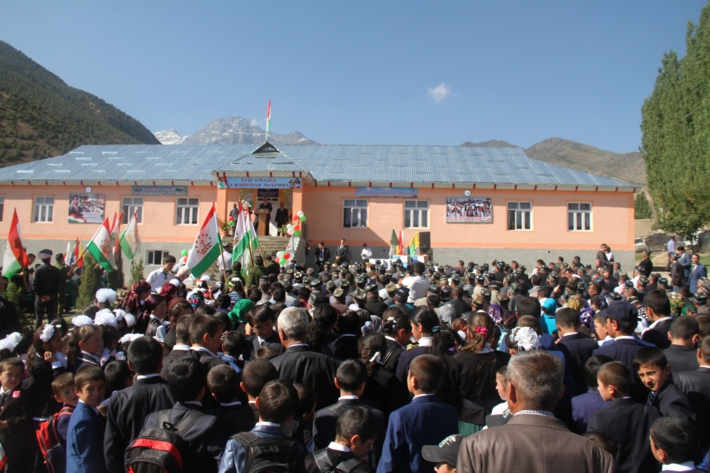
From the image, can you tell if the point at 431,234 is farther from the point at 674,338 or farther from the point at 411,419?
the point at 411,419

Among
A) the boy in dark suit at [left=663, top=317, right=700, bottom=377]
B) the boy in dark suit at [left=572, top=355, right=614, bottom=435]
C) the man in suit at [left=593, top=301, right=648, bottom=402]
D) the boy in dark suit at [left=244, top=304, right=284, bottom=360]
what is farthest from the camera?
the boy in dark suit at [left=244, top=304, right=284, bottom=360]

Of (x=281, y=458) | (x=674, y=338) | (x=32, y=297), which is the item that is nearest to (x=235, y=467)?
(x=281, y=458)

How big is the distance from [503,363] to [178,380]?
103 inches

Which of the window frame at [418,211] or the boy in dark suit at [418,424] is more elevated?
the window frame at [418,211]

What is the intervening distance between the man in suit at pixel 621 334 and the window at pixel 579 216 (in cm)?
2005

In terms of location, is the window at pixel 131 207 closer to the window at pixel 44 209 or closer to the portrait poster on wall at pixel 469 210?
the window at pixel 44 209

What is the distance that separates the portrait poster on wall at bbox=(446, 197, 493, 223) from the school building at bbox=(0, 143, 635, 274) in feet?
0.16

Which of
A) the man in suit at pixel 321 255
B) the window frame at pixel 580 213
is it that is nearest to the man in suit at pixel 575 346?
the man in suit at pixel 321 255

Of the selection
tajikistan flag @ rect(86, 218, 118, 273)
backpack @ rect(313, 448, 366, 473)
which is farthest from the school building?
backpack @ rect(313, 448, 366, 473)

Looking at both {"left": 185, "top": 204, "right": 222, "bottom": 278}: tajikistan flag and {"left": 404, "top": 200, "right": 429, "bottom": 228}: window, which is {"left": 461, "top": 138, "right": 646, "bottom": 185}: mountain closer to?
{"left": 404, "top": 200, "right": 429, "bottom": 228}: window

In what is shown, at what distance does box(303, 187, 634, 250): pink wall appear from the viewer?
76.2 feet

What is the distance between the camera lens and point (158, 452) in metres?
2.85

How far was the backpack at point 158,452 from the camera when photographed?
2816 millimetres

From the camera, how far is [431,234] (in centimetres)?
2347
